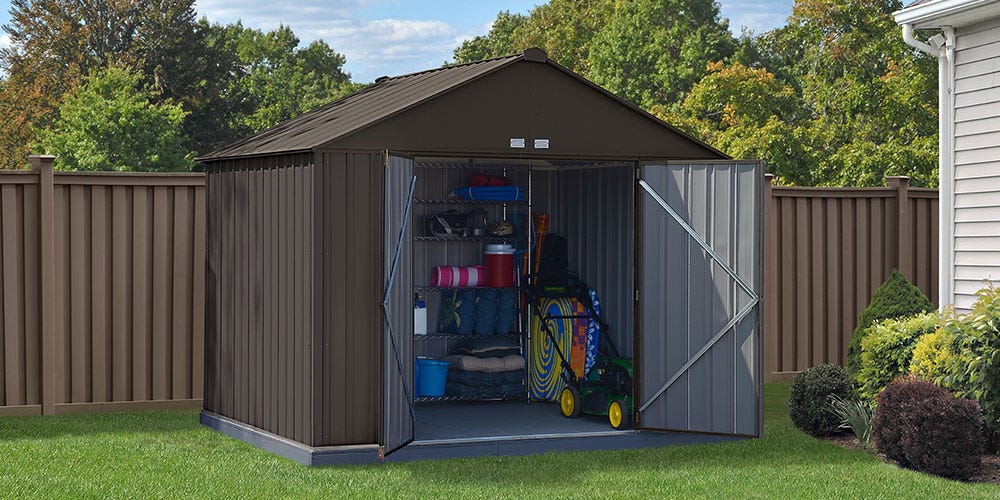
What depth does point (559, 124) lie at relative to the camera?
9.30 meters

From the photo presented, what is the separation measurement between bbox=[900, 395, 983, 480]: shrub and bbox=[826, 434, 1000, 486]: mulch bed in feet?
0.31

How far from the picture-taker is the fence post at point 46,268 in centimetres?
1007

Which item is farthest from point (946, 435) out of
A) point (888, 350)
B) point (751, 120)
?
point (751, 120)

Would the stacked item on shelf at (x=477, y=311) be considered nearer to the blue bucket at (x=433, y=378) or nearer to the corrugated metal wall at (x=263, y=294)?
the blue bucket at (x=433, y=378)

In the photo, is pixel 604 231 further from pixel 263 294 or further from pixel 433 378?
pixel 263 294

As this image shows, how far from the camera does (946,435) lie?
8.16 metres

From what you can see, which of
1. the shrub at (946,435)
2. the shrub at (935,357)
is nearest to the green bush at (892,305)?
the shrub at (935,357)

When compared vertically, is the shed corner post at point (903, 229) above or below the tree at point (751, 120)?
below

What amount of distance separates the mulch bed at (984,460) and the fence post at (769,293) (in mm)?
2375

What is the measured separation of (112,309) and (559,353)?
3.42 meters

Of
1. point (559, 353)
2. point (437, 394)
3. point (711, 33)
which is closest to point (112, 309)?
point (437, 394)

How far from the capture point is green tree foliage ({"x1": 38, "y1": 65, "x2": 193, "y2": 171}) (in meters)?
34.5

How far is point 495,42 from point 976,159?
39.0 meters

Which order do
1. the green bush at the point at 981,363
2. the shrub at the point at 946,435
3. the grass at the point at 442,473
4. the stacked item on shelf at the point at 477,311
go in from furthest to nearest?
the stacked item on shelf at the point at 477,311, the green bush at the point at 981,363, the shrub at the point at 946,435, the grass at the point at 442,473
